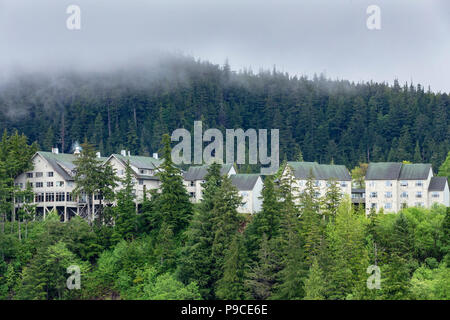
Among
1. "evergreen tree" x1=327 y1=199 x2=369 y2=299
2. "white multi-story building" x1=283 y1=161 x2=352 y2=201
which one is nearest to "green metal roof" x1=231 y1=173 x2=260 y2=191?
"white multi-story building" x1=283 y1=161 x2=352 y2=201

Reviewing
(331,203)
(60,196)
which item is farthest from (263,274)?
(60,196)

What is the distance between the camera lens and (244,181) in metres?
93.9

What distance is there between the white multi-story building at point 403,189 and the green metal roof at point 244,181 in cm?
1468

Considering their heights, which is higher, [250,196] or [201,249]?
[250,196]

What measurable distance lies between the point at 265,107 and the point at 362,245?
76.5 meters

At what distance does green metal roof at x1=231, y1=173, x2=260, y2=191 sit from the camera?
304ft

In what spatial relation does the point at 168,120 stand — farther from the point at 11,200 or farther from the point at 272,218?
the point at 272,218

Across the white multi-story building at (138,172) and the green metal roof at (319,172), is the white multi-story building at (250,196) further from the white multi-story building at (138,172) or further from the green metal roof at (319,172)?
the white multi-story building at (138,172)

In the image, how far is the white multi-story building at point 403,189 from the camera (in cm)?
9212

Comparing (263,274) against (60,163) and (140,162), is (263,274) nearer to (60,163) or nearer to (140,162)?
(140,162)

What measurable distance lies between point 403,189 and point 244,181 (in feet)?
66.3

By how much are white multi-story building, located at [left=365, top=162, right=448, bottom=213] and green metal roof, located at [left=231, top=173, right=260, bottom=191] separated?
48.2 ft

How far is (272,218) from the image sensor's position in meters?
80.8

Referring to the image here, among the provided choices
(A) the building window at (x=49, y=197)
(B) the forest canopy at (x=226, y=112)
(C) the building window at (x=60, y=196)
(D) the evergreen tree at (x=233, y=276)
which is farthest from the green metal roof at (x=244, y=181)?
(B) the forest canopy at (x=226, y=112)
